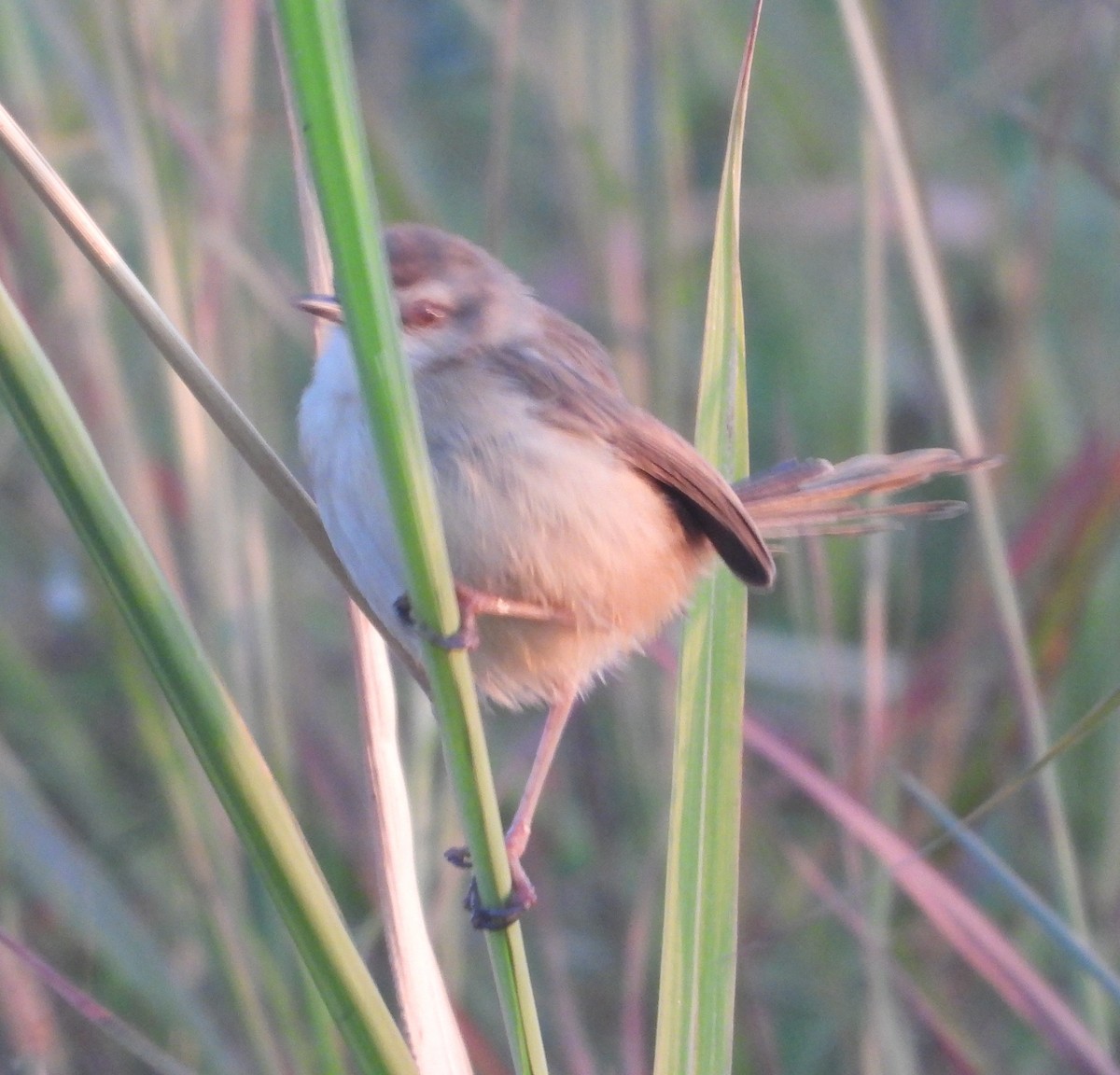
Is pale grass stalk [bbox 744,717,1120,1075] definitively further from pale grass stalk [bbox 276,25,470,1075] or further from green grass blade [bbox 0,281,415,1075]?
green grass blade [bbox 0,281,415,1075]

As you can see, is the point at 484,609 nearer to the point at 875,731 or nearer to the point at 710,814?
the point at 710,814

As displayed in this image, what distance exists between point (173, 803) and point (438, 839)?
14.3 inches

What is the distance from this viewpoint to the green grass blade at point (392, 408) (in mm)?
757

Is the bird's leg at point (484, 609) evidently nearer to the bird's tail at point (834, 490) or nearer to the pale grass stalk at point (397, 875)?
the pale grass stalk at point (397, 875)

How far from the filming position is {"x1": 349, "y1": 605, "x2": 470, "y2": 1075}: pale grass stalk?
117 cm

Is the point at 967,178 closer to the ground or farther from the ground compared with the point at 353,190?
farther from the ground

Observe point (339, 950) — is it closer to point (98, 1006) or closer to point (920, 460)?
point (98, 1006)

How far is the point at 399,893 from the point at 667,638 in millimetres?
1096

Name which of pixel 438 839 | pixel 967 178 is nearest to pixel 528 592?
pixel 438 839

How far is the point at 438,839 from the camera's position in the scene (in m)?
1.95

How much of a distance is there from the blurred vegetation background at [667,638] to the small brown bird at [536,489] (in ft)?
0.77

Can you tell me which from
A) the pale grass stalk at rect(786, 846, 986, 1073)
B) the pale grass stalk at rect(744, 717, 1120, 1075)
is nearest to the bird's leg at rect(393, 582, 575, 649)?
the pale grass stalk at rect(744, 717, 1120, 1075)

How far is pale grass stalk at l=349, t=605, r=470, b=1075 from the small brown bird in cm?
8

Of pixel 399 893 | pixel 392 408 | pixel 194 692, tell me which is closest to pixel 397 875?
pixel 399 893
